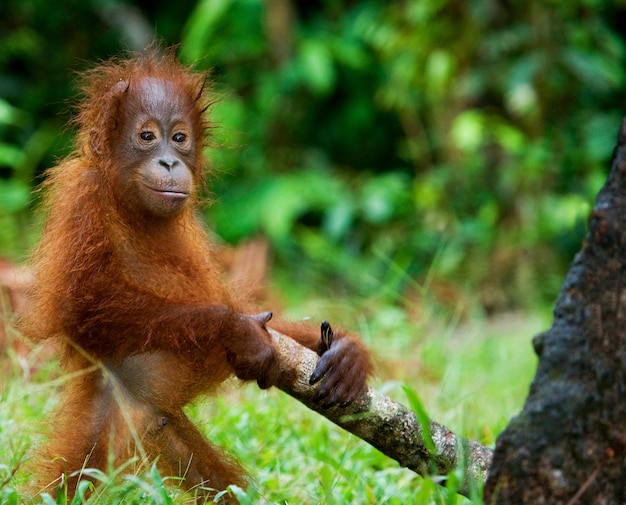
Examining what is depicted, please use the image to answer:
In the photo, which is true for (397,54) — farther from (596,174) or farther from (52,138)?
(52,138)

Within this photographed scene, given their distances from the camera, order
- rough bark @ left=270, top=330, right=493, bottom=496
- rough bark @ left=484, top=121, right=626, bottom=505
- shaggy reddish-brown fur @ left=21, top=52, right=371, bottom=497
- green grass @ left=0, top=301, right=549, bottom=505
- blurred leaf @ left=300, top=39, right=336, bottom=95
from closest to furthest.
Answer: rough bark @ left=484, top=121, right=626, bottom=505 → rough bark @ left=270, top=330, right=493, bottom=496 → shaggy reddish-brown fur @ left=21, top=52, right=371, bottom=497 → green grass @ left=0, top=301, right=549, bottom=505 → blurred leaf @ left=300, top=39, right=336, bottom=95

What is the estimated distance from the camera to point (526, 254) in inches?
322

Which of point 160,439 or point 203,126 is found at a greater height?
point 203,126

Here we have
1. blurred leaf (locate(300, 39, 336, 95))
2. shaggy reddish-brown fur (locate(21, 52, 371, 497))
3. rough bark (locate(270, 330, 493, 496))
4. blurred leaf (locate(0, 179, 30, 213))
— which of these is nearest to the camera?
rough bark (locate(270, 330, 493, 496))

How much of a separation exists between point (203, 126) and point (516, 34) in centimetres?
508

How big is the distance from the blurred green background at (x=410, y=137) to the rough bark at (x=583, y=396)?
4.79 m

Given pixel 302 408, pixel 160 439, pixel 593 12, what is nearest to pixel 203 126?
pixel 160 439

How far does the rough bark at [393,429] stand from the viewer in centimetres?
287

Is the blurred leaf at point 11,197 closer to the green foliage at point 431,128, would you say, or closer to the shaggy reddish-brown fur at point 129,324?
the green foliage at point 431,128

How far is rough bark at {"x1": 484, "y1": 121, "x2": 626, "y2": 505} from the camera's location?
2312 mm

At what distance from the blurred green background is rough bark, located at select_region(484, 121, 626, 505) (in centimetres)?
479

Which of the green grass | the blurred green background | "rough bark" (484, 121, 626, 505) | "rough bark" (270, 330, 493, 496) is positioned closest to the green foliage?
the blurred green background

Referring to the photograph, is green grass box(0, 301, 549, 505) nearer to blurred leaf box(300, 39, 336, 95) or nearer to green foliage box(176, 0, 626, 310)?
green foliage box(176, 0, 626, 310)

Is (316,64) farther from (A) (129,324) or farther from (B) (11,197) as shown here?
(A) (129,324)
